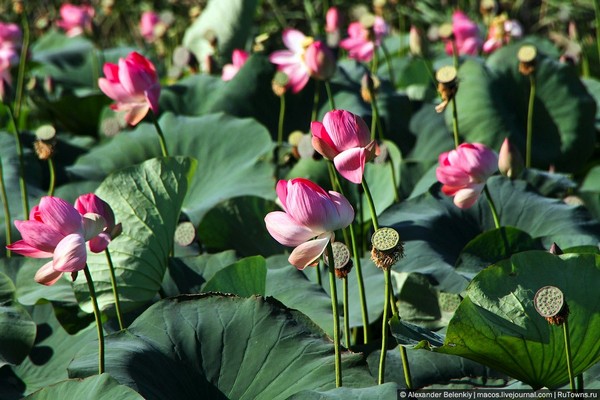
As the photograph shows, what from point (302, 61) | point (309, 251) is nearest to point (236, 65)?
point (302, 61)

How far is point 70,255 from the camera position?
1.06 meters

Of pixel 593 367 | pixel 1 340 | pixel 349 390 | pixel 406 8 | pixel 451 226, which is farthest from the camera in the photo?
pixel 406 8

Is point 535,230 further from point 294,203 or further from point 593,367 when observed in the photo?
point 294,203

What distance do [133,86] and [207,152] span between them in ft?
1.42

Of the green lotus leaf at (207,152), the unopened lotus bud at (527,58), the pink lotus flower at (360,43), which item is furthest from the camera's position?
the pink lotus flower at (360,43)

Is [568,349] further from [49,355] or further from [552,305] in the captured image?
[49,355]

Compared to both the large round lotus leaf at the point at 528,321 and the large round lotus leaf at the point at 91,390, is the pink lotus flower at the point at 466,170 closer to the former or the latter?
the large round lotus leaf at the point at 528,321

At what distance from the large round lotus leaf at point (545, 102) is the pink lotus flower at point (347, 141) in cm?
107

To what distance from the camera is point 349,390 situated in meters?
0.98

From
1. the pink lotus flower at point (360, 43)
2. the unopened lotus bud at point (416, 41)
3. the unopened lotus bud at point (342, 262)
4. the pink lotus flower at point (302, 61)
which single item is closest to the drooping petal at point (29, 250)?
the unopened lotus bud at point (342, 262)

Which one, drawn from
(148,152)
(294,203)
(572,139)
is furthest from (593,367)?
(148,152)

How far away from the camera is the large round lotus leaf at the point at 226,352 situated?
1.10 metres

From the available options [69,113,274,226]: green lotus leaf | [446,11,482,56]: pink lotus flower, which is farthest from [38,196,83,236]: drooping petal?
[446,11,482,56]: pink lotus flower

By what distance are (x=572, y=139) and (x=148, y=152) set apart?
106 cm
